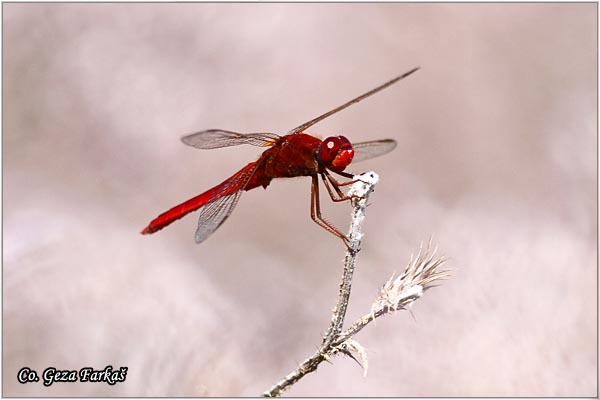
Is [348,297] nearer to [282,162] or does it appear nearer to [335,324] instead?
[335,324]

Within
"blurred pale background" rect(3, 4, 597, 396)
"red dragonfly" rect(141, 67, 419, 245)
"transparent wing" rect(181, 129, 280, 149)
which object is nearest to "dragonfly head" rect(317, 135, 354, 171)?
"red dragonfly" rect(141, 67, 419, 245)

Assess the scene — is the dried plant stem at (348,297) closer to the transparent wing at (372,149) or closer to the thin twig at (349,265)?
the thin twig at (349,265)

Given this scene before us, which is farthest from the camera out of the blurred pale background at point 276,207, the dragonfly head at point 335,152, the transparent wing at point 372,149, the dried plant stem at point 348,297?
the blurred pale background at point 276,207

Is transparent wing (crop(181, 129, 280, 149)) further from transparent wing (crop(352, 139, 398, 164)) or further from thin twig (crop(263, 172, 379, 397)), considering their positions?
thin twig (crop(263, 172, 379, 397))

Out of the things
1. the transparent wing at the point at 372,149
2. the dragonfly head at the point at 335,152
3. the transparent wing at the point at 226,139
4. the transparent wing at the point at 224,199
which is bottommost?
the transparent wing at the point at 224,199

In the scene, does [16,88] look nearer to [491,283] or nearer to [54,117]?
[54,117]

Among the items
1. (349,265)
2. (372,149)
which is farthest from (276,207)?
(349,265)

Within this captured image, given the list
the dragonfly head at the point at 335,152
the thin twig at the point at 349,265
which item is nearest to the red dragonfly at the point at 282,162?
the dragonfly head at the point at 335,152
